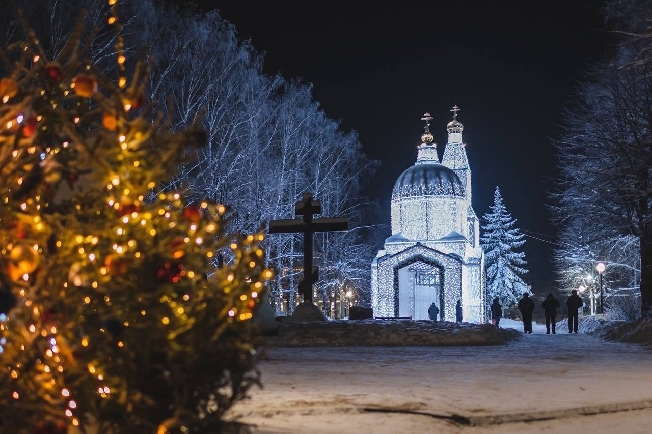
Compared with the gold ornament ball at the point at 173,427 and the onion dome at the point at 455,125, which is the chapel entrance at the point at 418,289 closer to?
the onion dome at the point at 455,125

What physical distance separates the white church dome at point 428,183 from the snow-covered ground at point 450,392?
26932mm

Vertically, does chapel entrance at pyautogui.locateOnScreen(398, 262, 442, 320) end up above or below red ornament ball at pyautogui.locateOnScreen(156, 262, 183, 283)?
above

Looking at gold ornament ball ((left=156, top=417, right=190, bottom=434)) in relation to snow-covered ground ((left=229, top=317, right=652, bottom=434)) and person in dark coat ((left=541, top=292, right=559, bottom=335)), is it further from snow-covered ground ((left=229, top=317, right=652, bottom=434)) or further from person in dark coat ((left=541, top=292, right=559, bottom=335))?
person in dark coat ((left=541, top=292, right=559, bottom=335))

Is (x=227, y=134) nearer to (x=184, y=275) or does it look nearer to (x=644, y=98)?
(x=644, y=98)

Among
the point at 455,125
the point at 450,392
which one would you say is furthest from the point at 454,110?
the point at 450,392

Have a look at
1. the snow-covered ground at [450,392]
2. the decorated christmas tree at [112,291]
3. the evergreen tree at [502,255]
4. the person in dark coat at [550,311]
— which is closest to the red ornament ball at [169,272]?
the decorated christmas tree at [112,291]

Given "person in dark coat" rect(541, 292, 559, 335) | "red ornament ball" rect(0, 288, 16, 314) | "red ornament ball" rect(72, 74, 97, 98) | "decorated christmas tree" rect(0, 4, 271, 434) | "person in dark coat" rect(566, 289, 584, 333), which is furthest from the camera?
"person in dark coat" rect(566, 289, 584, 333)

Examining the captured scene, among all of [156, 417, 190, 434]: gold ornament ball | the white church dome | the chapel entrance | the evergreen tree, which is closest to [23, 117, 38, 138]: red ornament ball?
[156, 417, 190, 434]: gold ornament ball

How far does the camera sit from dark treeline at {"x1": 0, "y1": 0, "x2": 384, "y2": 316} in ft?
73.7

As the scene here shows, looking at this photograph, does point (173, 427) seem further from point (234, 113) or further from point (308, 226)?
point (234, 113)

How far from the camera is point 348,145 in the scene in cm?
3781

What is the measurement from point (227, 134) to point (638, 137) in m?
14.5

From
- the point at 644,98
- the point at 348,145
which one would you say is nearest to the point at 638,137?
the point at 644,98

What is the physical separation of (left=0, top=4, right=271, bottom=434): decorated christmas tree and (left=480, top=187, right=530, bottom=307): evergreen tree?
6465 cm
